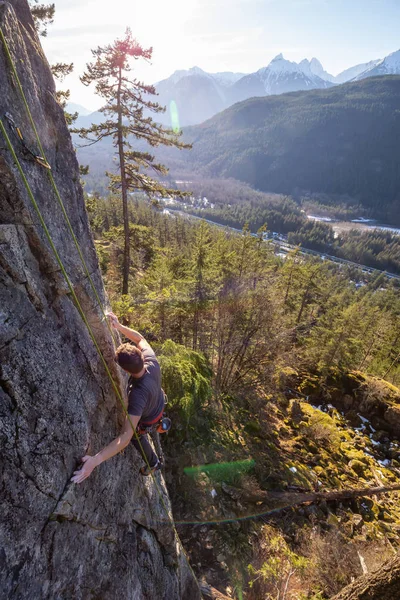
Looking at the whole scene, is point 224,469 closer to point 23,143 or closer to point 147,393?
point 147,393

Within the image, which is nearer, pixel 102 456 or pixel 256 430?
pixel 102 456

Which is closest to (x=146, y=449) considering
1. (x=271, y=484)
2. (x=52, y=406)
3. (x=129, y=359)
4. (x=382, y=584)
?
(x=129, y=359)

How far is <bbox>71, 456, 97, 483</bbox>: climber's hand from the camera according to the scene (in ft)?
9.86

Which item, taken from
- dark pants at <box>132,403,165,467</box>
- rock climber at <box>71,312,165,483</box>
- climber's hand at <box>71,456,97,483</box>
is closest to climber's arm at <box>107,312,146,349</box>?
rock climber at <box>71,312,165,483</box>

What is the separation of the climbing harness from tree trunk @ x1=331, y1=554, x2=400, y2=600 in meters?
6.83

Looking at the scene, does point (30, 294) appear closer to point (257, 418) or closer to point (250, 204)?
point (257, 418)

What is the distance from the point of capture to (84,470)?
120 inches

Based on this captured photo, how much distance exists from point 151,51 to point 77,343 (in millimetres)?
11958

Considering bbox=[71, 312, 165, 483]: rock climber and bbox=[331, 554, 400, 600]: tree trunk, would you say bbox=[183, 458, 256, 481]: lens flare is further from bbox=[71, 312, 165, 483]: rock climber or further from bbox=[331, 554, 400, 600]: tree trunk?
bbox=[71, 312, 165, 483]: rock climber

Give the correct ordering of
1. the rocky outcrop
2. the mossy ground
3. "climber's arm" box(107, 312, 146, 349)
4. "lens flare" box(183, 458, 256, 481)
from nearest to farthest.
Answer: the rocky outcrop, "climber's arm" box(107, 312, 146, 349), the mossy ground, "lens flare" box(183, 458, 256, 481)

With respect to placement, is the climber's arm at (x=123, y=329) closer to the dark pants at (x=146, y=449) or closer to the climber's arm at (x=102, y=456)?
the climber's arm at (x=102, y=456)

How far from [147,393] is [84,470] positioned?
1.07 metres

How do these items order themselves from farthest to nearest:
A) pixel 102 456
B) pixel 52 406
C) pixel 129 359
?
1. pixel 129 359
2. pixel 102 456
3. pixel 52 406

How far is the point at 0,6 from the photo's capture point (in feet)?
10.1
